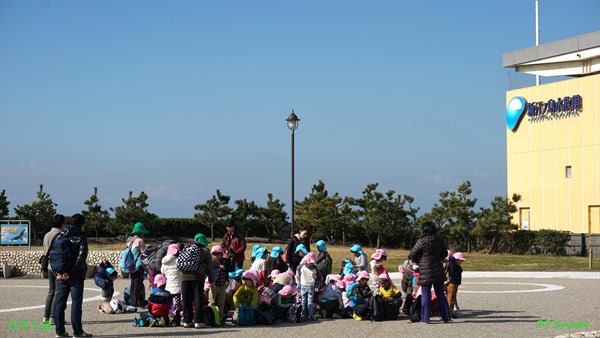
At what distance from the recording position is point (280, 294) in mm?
13719

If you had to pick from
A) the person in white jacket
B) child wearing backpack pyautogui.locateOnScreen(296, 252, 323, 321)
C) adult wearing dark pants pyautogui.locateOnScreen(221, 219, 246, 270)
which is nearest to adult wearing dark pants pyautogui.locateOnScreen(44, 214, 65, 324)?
the person in white jacket

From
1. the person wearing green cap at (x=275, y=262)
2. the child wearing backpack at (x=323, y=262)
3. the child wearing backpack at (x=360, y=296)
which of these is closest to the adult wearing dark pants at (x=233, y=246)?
the person wearing green cap at (x=275, y=262)

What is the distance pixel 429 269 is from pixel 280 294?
2.48 metres

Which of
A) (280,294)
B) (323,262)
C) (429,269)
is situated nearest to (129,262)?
(280,294)

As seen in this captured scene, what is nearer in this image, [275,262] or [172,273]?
[172,273]

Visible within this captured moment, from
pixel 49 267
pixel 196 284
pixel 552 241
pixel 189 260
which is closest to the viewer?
pixel 49 267

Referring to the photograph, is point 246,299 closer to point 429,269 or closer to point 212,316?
point 212,316

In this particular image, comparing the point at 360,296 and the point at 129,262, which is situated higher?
the point at 129,262

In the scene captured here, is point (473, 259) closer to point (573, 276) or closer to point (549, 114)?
point (573, 276)

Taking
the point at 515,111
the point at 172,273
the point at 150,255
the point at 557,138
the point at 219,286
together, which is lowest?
the point at 219,286

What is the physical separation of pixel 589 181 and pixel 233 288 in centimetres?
2957

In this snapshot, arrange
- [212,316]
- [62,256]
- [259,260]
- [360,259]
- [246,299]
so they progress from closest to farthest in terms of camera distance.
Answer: [62,256], [212,316], [246,299], [259,260], [360,259]

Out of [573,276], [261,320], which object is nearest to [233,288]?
[261,320]

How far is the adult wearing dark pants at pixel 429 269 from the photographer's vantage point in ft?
42.8
